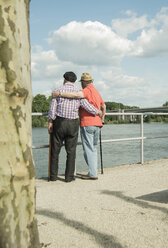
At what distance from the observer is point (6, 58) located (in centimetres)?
164

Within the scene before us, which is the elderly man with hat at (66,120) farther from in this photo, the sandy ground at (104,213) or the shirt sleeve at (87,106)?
the sandy ground at (104,213)

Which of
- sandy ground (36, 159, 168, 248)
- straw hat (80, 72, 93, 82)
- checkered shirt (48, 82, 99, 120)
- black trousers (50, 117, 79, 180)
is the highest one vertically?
straw hat (80, 72, 93, 82)

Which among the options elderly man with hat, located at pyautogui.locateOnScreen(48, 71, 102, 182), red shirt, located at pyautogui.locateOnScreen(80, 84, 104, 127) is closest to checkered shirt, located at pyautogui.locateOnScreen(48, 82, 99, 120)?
elderly man with hat, located at pyautogui.locateOnScreen(48, 71, 102, 182)

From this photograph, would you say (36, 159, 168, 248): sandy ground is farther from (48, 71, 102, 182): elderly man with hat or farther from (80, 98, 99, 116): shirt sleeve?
(80, 98, 99, 116): shirt sleeve

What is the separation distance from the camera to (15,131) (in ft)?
5.49

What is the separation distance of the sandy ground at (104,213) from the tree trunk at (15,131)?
0.79 metres

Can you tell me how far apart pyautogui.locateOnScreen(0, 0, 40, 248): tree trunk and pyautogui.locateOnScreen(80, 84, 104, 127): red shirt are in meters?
3.24

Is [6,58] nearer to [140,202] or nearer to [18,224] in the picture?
[18,224]

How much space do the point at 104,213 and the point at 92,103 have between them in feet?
7.57

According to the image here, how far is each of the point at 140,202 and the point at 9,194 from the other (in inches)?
85.6

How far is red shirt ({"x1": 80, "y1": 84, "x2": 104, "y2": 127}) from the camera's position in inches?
197

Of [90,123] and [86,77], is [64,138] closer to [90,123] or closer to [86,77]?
[90,123]

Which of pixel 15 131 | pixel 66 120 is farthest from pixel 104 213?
pixel 66 120

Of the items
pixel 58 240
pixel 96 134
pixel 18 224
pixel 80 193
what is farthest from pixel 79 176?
pixel 18 224
